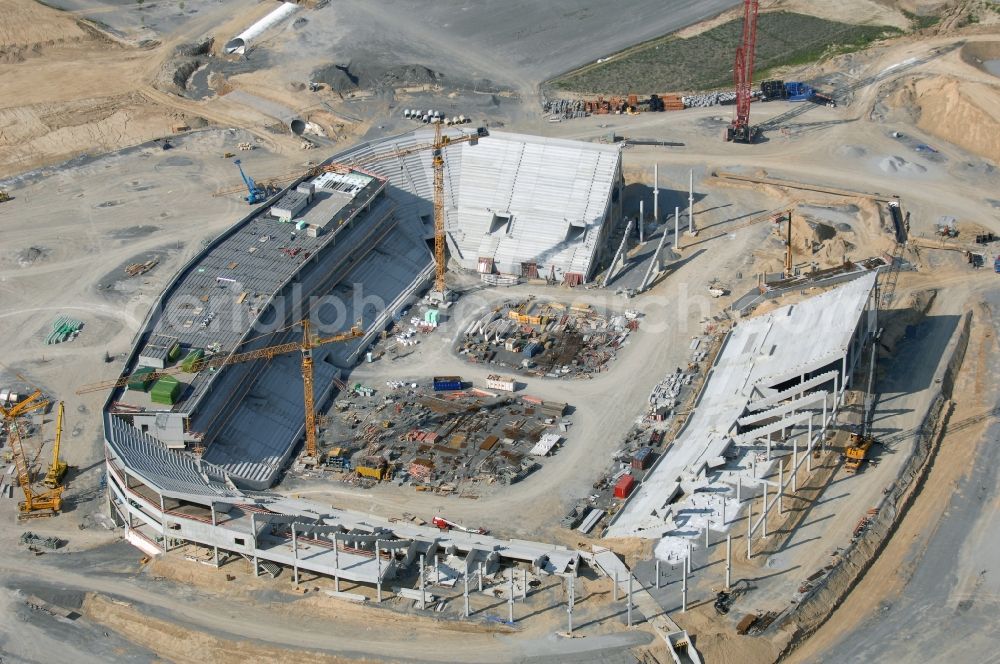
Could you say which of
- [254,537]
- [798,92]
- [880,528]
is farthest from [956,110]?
[254,537]

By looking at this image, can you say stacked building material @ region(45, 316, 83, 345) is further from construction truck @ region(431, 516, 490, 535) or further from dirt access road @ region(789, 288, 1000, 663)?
dirt access road @ region(789, 288, 1000, 663)

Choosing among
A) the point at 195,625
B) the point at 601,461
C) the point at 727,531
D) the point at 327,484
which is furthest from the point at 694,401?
the point at 195,625

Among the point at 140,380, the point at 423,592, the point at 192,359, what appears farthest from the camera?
the point at 192,359

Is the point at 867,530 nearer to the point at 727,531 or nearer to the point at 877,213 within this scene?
the point at 727,531

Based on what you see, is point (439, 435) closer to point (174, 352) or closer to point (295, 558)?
point (295, 558)

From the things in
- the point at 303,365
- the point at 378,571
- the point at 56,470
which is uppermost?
the point at 303,365

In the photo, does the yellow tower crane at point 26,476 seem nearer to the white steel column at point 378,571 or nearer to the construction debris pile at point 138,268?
the construction debris pile at point 138,268
